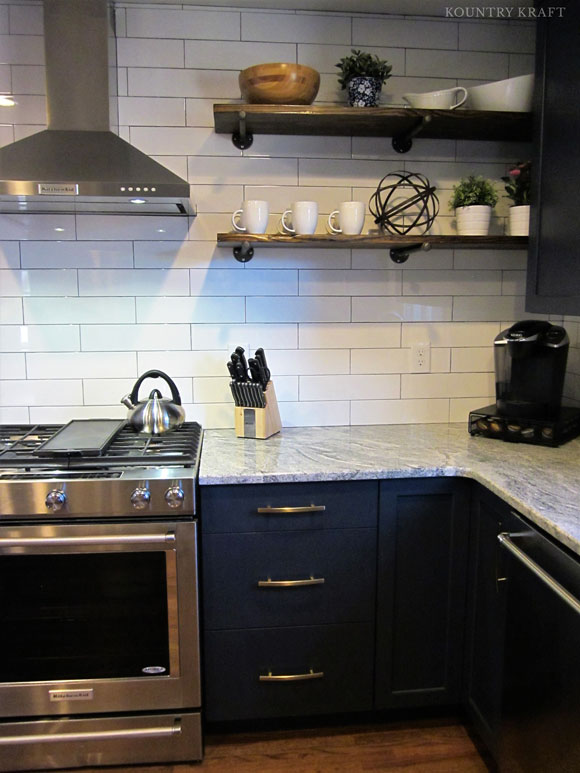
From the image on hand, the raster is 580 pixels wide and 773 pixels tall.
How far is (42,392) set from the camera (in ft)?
7.66

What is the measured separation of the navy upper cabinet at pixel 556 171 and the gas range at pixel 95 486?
126 cm

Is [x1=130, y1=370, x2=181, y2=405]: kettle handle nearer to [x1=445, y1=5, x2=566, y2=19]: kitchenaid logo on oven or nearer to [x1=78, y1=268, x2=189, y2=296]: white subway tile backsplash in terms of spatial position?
[x1=78, y1=268, x2=189, y2=296]: white subway tile backsplash

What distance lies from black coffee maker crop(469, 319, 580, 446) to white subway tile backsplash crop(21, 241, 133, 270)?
1388mm

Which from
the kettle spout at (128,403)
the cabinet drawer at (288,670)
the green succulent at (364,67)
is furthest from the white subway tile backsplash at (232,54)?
the cabinet drawer at (288,670)

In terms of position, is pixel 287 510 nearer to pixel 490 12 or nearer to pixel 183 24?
pixel 183 24

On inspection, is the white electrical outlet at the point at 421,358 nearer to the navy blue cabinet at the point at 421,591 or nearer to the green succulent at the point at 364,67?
the navy blue cabinet at the point at 421,591

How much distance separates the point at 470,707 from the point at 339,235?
1.55 m

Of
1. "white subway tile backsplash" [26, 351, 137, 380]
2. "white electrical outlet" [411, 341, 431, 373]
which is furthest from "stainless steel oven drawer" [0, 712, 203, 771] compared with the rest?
"white electrical outlet" [411, 341, 431, 373]

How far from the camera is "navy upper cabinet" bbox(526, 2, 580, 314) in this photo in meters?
1.86

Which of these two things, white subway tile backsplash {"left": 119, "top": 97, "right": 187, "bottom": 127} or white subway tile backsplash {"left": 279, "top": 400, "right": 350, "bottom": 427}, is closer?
white subway tile backsplash {"left": 119, "top": 97, "right": 187, "bottom": 127}

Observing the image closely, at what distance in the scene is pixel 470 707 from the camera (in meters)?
1.94

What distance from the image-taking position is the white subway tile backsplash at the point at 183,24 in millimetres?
2197

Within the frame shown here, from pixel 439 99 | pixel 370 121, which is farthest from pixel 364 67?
pixel 439 99

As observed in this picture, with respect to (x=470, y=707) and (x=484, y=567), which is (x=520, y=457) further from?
(x=470, y=707)
